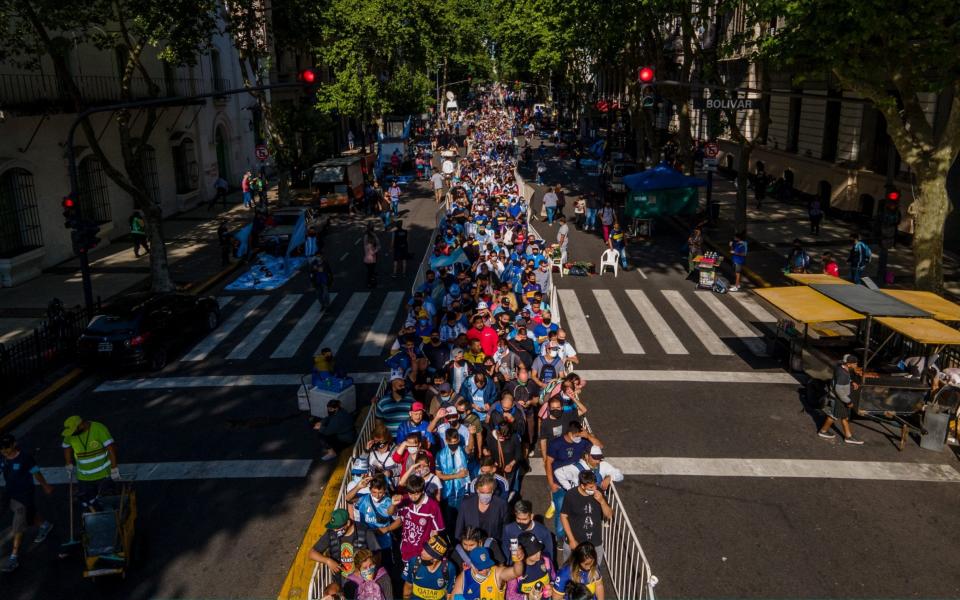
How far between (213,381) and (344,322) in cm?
446

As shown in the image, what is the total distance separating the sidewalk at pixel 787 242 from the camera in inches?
890

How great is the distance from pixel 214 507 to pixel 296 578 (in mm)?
2366

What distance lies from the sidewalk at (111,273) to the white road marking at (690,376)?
14.3 m

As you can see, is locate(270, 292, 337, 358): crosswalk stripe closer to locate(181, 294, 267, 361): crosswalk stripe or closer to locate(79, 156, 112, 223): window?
locate(181, 294, 267, 361): crosswalk stripe

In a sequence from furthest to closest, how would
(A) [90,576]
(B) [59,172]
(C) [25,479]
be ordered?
(B) [59,172] < (C) [25,479] < (A) [90,576]

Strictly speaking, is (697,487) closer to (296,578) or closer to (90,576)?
(296,578)

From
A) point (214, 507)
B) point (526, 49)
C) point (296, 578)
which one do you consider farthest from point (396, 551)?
point (526, 49)

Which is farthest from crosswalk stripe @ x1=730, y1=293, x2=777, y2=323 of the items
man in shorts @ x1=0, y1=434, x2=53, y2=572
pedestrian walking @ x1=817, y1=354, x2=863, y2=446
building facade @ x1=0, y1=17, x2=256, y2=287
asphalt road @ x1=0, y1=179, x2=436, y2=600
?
building facade @ x1=0, y1=17, x2=256, y2=287

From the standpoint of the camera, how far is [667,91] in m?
33.3

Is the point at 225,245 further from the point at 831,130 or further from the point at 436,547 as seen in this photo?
the point at 831,130

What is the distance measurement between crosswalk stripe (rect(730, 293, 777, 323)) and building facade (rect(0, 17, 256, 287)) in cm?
1832

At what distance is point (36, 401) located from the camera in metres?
14.7

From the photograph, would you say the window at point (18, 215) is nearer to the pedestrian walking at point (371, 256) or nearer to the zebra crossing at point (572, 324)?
the zebra crossing at point (572, 324)

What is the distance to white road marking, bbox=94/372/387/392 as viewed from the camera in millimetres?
15211
